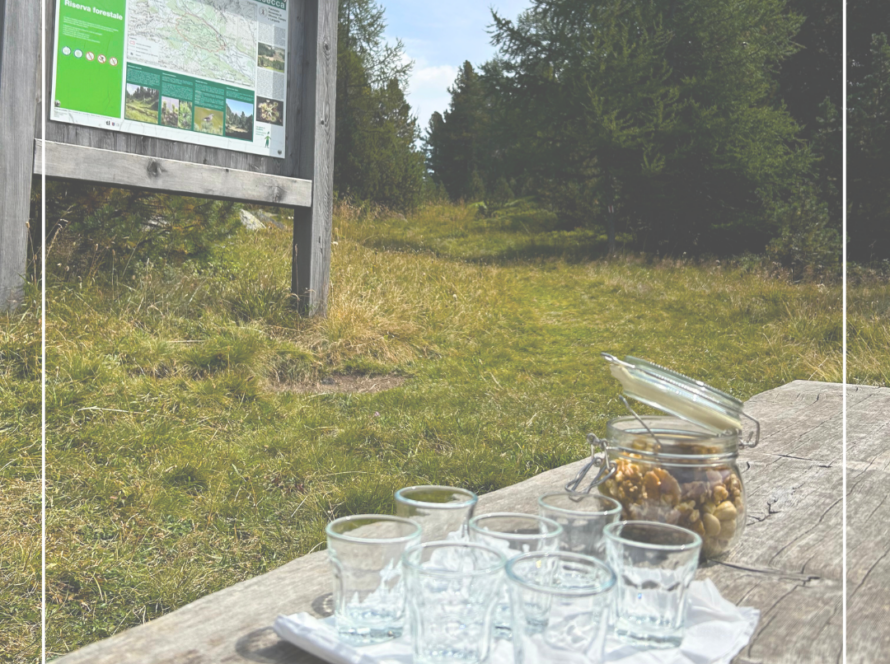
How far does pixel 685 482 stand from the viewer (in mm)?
1085

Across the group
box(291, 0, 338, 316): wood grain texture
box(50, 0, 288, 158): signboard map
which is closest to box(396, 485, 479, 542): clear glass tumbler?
box(50, 0, 288, 158): signboard map

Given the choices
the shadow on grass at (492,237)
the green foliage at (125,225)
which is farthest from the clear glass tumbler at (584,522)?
the shadow on grass at (492,237)

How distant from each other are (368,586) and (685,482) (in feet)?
1.67

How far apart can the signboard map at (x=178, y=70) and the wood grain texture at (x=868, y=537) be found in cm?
401

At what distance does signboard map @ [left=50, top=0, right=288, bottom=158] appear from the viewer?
13.7ft

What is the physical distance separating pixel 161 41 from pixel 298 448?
109 inches

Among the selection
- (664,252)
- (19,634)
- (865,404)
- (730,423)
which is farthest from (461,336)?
(664,252)

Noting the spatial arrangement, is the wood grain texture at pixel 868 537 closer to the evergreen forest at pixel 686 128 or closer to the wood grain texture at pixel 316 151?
the wood grain texture at pixel 316 151

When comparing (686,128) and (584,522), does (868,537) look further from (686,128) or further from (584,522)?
(686,128)

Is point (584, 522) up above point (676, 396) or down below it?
below

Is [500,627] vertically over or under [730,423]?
under

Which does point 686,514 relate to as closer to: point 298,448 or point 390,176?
point 298,448

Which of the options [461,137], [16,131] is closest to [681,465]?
[16,131]

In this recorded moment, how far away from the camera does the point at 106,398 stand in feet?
11.2
